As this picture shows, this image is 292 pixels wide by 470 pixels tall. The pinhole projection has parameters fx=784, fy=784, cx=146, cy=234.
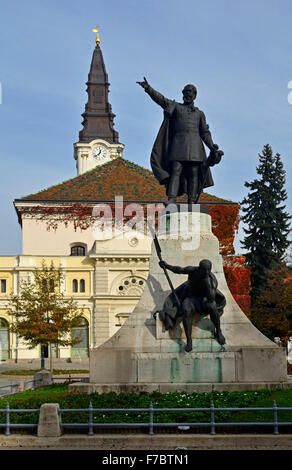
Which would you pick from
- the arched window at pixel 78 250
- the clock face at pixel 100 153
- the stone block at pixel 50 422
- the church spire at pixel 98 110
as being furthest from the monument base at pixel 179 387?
the church spire at pixel 98 110

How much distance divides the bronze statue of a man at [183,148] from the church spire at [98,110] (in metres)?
69.3

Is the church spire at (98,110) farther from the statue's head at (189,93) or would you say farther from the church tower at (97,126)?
the statue's head at (189,93)

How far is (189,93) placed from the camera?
1880 centimetres

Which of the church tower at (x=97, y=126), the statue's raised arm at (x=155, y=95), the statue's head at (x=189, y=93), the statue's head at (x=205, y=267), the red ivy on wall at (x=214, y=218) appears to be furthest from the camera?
the church tower at (x=97, y=126)

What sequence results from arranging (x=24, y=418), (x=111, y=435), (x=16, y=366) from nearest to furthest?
(x=111, y=435)
(x=24, y=418)
(x=16, y=366)

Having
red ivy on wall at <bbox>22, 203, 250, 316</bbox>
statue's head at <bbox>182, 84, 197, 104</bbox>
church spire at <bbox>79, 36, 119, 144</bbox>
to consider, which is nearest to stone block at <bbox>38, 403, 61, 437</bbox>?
statue's head at <bbox>182, 84, 197, 104</bbox>

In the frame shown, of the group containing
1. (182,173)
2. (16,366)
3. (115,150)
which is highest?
(115,150)

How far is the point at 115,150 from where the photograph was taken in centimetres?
8744

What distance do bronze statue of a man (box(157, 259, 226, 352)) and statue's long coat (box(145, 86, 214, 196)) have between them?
3220 mm

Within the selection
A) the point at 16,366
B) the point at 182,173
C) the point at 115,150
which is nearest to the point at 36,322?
the point at 16,366

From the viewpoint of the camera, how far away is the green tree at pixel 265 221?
52906 mm

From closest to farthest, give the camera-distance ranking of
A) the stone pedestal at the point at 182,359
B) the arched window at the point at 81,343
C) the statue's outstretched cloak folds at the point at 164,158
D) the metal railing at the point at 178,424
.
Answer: the metal railing at the point at 178,424 < the stone pedestal at the point at 182,359 < the statue's outstretched cloak folds at the point at 164,158 < the arched window at the point at 81,343
